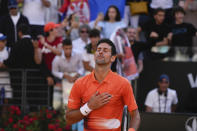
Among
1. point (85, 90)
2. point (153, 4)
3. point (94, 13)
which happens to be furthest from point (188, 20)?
point (85, 90)

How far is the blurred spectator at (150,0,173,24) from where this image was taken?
38.7 feet

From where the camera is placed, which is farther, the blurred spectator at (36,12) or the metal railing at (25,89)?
the blurred spectator at (36,12)

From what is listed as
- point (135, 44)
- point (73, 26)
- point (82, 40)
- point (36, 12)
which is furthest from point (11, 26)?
point (135, 44)

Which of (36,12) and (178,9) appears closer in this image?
(178,9)

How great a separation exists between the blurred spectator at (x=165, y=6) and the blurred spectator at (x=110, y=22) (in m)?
1.05

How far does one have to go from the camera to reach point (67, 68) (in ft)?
34.9

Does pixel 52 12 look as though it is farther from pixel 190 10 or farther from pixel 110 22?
pixel 190 10

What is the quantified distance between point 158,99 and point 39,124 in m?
2.65

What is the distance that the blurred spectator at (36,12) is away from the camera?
11.6 metres

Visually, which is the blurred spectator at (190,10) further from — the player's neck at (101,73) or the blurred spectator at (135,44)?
the player's neck at (101,73)

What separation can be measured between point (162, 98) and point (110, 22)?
2.10m

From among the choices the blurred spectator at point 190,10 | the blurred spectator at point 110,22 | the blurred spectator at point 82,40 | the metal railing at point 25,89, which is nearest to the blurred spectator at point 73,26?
the blurred spectator at point 82,40

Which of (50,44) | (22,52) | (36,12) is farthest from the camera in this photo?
(36,12)

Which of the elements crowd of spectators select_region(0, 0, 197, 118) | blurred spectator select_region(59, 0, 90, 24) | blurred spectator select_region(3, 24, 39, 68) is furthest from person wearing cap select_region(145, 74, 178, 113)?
blurred spectator select_region(3, 24, 39, 68)
